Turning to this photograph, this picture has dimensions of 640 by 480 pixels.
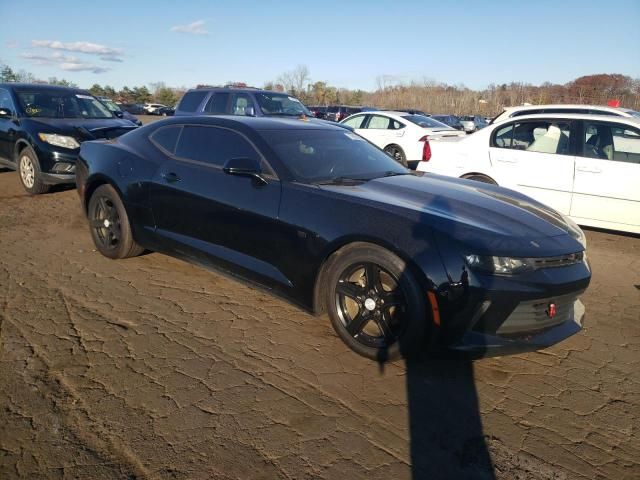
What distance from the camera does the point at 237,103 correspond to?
940 centimetres

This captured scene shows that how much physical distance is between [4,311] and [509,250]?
3.51 meters

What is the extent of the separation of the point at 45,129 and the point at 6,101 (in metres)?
1.29

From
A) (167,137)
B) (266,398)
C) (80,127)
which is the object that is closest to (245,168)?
(167,137)

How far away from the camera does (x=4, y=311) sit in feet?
11.5

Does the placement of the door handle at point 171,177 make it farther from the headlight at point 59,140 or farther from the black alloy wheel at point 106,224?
the headlight at point 59,140

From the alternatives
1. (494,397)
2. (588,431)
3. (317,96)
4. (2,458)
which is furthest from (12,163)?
(317,96)

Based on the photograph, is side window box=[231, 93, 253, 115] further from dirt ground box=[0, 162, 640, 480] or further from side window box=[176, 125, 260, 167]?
dirt ground box=[0, 162, 640, 480]

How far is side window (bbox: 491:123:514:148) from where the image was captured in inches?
259

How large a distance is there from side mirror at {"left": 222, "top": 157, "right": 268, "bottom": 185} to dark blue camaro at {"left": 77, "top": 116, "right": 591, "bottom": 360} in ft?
0.04

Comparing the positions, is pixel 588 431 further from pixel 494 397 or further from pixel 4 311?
pixel 4 311

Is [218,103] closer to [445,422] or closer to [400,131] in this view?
[400,131]

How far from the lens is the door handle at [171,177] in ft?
13.0

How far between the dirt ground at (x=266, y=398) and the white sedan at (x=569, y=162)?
7.31 feet

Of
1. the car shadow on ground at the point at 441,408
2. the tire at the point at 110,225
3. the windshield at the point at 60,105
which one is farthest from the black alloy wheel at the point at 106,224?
the windshield at the point at 60,105
